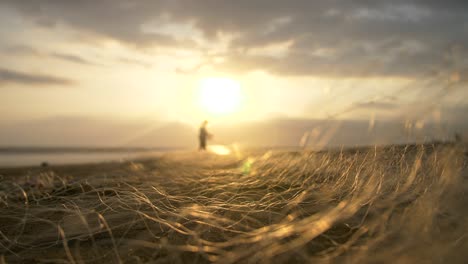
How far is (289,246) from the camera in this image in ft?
4.82

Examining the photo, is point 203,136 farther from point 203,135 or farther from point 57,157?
point 57,157

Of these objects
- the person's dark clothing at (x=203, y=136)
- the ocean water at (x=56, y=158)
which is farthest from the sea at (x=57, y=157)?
the person's dark clothing at (x=203, y=136)

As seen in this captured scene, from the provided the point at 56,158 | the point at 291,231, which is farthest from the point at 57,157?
the point at 291,231

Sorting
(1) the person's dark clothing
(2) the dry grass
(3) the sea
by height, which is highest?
(1) the person's dark clothing

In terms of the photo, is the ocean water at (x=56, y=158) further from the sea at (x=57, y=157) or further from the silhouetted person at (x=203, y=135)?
the silhouetted person at (x=203, y=135)

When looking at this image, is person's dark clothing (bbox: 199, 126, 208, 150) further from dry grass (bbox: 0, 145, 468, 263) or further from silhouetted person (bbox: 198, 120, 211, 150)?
dry grass (bbox: 0, 145, 468, 263)

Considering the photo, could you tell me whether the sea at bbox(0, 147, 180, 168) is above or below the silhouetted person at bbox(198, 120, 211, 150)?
below

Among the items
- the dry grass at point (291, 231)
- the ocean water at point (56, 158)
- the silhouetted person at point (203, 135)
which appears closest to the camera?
the dry grass at point (291, 231)

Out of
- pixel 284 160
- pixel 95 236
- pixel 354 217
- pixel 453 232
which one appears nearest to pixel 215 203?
pixel 95 236

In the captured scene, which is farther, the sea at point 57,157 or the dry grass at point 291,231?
the sea at point 57,157

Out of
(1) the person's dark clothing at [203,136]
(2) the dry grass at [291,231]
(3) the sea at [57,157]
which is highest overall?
(1) the person's dark clothing at [203,136]

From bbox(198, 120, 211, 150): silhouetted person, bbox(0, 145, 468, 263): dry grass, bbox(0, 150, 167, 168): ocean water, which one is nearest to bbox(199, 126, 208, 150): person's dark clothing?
bbox(198, 120, 211, 150): silhouetted person

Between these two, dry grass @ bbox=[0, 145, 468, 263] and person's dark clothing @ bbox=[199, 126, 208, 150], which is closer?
dry grass @ bbox=[0, 145, 468, 263]

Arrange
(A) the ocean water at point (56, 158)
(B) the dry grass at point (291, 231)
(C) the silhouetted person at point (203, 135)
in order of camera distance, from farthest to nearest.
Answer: (C) the silhouetted person at point (203, 135), (A) the ocean water at point (56, 158), (B) the dry grass at point (291, 231)
